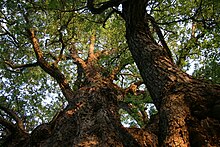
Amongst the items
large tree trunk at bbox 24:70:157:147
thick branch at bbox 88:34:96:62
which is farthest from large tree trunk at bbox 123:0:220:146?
thick branch at bbox 88:34:96:62

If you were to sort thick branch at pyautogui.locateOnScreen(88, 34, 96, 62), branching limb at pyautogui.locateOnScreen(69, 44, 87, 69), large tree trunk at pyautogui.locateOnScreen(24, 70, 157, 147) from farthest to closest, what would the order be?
thick branch at pyautogui.locateOnScreen(88, 34, 96, 62) → branching limb at pyautogui.locateOnScreen(69, 44, 87, 69) → large tree trunk at pyautogui.locateOnScreen(24, 70, 157, 147)

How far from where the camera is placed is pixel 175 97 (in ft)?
10.4

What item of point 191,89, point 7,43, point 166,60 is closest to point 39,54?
point 7,43

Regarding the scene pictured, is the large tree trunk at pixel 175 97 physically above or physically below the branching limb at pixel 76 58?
below

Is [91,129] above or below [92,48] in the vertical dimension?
below

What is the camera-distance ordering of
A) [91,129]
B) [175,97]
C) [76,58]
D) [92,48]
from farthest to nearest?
1. [92,48]
2. [76,58]
3. [91,129]
4. [175,97]

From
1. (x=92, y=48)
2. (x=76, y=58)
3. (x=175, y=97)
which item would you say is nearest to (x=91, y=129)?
(x=175, y=97)

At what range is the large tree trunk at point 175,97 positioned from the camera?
107 inches

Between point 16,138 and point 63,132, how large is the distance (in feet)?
6.13

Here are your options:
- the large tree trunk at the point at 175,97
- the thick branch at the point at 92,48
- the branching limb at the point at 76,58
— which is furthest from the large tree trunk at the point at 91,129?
the thick branch at the point at 92,48

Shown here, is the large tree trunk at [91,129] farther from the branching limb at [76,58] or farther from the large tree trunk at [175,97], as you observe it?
the branching limb at [76,58]

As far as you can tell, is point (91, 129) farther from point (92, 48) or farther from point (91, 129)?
point (92, 48)

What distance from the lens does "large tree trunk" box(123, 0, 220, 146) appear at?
2709 mm

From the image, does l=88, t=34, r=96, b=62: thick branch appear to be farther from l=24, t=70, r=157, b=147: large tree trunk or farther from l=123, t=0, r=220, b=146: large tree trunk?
l=123, t=0, r=220, b=146: large tree trunk
